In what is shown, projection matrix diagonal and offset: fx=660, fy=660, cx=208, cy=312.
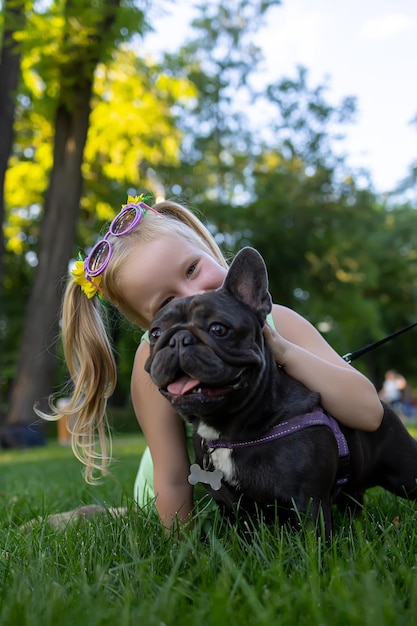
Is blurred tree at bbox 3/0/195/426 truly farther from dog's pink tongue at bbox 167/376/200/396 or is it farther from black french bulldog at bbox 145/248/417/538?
dog's pink tongue at bbox 167/376/200/396

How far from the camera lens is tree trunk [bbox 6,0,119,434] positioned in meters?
12.7

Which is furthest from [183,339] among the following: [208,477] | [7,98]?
[7,98]

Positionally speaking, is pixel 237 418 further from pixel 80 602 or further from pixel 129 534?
pixel 80 602

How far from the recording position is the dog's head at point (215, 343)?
2.17 meters

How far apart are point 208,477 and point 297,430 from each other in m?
0.41

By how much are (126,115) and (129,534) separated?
725 inches

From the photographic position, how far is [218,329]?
2.24 metres

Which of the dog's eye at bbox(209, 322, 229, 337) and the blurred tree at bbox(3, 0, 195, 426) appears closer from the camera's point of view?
the dog's eye at bbox(209, 322, 229, 337)

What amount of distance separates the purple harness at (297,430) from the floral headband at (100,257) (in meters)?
1.11

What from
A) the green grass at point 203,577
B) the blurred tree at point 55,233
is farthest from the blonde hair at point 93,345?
the blurred tree at point 55,233

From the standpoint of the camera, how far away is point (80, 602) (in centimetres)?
169

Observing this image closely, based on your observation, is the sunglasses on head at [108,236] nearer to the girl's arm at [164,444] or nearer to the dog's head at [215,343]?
the girl's arm at [164,444]

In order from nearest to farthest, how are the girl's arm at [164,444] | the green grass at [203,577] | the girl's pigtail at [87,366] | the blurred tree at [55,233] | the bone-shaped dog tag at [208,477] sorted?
the green grass at [203,577]
the bone-shaped dog tag at [208,477]
the girl's arm at [164,444]
the girl's pigtail at [87,366]
the blurred tree at [55,233]

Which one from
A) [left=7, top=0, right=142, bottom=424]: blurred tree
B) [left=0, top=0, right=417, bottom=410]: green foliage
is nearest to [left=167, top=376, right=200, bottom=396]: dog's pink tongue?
[left=7, top=0, right=142, bottom=424]: blurred tree
